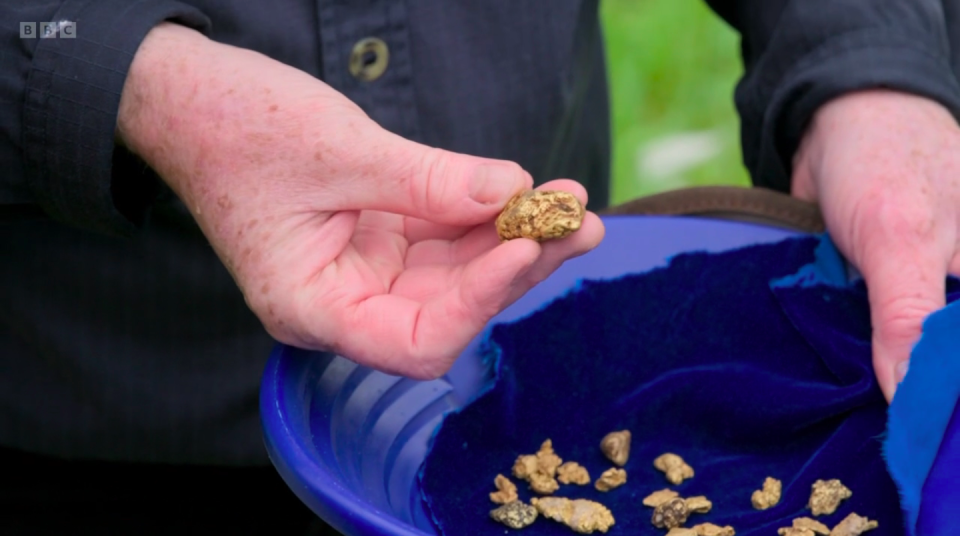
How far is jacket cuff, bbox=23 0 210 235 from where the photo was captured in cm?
77

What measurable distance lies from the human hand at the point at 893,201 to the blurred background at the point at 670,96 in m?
1.40

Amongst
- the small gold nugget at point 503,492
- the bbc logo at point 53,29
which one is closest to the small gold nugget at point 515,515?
the small gold nugget at point 503,492

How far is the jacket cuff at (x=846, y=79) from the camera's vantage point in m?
0.97

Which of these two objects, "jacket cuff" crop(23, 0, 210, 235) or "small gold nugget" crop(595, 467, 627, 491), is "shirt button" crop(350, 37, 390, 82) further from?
"small gold nugget" crop(595, 467, 627, 491)

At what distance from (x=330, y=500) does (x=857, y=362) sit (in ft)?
1.50

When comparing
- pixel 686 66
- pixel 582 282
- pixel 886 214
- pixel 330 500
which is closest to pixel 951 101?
pixel 886 214

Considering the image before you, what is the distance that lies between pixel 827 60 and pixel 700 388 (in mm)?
365

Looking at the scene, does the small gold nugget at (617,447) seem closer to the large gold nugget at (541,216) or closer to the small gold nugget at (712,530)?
the small gold nugget at (712,530)

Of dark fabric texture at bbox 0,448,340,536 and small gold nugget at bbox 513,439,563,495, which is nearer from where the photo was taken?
small gold nugget at bbox 513,439,563,495

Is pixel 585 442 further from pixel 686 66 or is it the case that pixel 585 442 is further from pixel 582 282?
pixel 686 66

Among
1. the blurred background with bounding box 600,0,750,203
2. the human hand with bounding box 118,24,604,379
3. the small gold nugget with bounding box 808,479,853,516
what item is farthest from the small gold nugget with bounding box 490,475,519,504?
the blurred background with bounding box 600,0,750,203

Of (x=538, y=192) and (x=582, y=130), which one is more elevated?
(x=538, y=192)

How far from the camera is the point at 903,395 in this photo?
756mm

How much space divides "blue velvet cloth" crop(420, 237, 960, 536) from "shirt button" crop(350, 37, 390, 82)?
0.85ft
